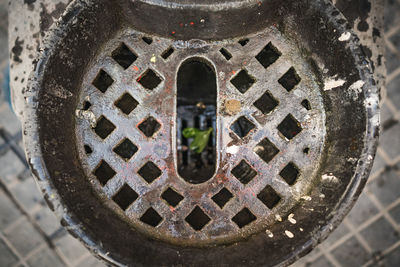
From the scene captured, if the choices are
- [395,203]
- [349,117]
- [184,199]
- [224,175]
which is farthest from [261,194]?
[395,203]

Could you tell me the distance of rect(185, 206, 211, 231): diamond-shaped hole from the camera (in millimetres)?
1505

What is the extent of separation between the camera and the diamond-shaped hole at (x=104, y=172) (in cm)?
148

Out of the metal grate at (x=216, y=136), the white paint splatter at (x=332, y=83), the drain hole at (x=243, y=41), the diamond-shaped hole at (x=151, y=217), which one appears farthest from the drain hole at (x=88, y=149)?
the white paint splatter at (x=332, y=83)

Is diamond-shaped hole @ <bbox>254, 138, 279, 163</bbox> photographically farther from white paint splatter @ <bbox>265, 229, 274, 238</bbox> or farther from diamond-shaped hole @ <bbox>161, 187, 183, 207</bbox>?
diamond-shaped hole @ <bbox>161, 187, 183, 207</bbox>

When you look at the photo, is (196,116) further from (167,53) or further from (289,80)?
(289,80)

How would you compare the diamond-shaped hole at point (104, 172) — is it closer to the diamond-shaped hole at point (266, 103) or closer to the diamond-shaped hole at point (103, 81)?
the diamond-shaped hole at point (103, 81)

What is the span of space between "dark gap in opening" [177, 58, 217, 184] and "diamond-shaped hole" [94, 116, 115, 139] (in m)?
0.46

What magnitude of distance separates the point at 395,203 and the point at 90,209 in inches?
81.4

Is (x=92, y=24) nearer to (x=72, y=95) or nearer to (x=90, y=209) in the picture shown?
(x=72, y=95)

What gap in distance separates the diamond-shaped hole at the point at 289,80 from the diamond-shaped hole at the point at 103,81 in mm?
867

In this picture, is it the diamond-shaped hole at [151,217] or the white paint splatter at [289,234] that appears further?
the diamond-shaped hole at [151,217]

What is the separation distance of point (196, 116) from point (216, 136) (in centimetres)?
44

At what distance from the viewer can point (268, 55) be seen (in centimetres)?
157

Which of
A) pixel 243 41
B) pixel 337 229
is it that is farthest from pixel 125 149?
pixel 337 229
